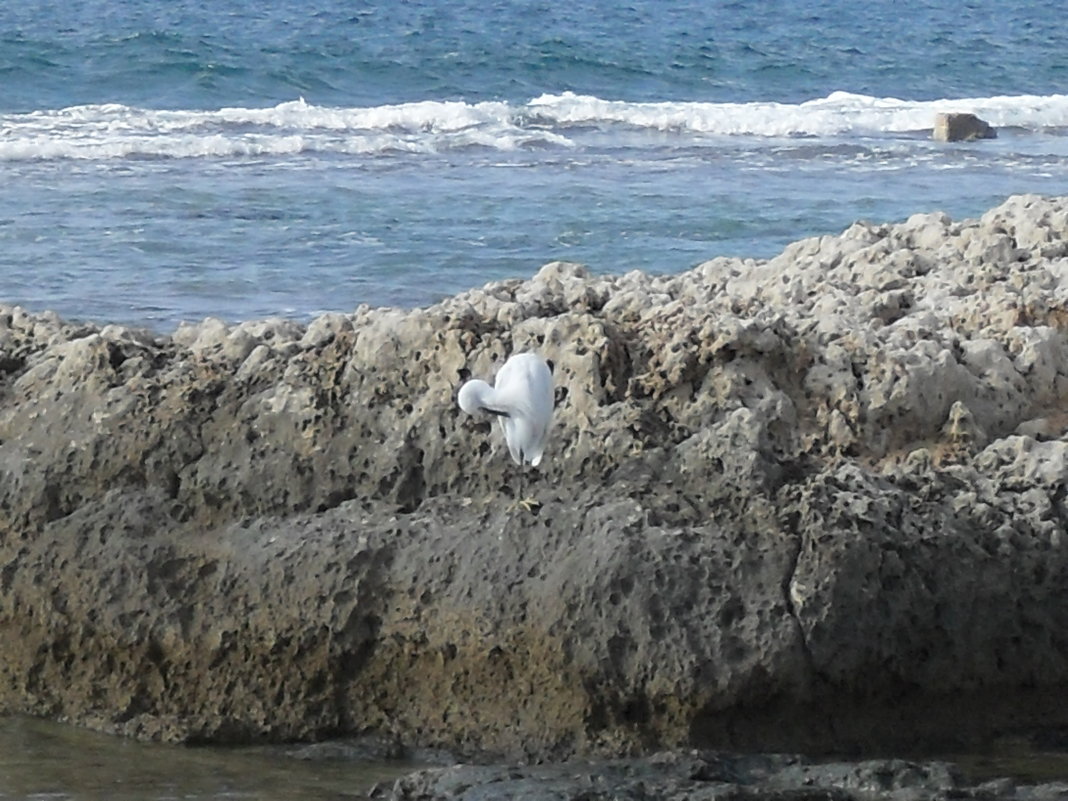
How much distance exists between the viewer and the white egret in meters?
4.17

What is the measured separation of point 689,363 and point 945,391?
0.69 meters

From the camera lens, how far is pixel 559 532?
426cm

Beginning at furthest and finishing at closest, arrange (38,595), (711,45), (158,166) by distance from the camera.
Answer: (711,45), (158,166), (38,595)

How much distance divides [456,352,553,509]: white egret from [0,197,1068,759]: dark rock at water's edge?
0.43 ft

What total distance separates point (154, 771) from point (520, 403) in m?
1.23

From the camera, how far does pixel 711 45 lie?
2556 cm

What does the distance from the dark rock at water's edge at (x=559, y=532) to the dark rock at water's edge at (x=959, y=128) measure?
12.8 meters

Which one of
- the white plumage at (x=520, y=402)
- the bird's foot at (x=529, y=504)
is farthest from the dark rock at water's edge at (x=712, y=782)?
the white plumage at (x=520, y=402)

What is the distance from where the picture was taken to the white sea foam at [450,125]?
51.0 feet

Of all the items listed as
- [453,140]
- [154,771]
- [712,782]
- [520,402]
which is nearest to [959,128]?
[453,140]

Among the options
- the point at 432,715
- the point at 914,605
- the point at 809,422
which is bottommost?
the point at 432,715

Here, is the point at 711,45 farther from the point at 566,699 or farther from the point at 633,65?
the point at 566,699

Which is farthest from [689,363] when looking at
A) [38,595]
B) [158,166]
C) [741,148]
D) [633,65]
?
[633,65]

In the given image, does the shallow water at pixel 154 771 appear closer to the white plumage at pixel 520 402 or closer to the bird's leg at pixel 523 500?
the bird's leg at pixel 523 500
